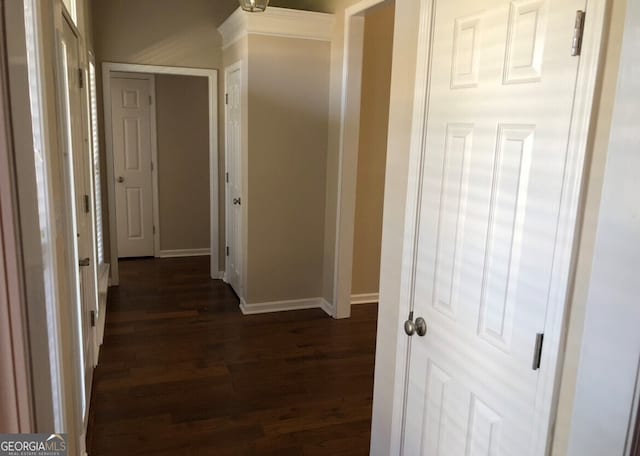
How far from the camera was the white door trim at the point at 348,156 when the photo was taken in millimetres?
3766

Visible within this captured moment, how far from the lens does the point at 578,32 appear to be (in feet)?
3.40

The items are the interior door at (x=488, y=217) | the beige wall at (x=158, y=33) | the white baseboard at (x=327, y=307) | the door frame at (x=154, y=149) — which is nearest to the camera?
the interior door at (x=488, y=217)

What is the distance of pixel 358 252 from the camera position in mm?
4426

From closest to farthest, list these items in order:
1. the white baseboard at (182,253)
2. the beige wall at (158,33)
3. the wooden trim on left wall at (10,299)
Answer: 1. the wooden trim on left wall at (10,299)
2. the beige wall at (158,33)
3. the white baseboard at (182,253)

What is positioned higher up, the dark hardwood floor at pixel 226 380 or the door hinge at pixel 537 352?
the door hinge at pixel 537 352

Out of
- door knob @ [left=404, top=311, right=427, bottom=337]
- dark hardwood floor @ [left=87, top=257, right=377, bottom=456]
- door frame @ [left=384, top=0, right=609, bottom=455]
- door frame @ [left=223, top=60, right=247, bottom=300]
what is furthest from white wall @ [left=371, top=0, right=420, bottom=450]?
door frame @ [left=223, top=60, right=247, bottom=300]

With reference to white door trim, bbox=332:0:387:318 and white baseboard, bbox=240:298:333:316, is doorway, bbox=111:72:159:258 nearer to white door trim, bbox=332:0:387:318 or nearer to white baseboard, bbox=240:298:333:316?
Result: white baseboard, bbox=240:298:333:316

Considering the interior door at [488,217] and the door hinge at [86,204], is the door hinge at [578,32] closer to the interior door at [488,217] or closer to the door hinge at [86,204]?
the interior door at [488,217]

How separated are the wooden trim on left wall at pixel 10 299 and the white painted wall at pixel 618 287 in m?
1.01

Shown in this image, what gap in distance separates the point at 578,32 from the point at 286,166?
3214mm

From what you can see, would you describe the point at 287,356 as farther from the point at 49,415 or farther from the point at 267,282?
the point at 49,415

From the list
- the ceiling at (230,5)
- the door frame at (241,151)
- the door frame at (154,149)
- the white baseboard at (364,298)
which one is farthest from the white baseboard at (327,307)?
the ceiling at (230,5)

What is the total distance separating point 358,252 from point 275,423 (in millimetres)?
2065

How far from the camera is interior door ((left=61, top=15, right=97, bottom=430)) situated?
2.23 metres
